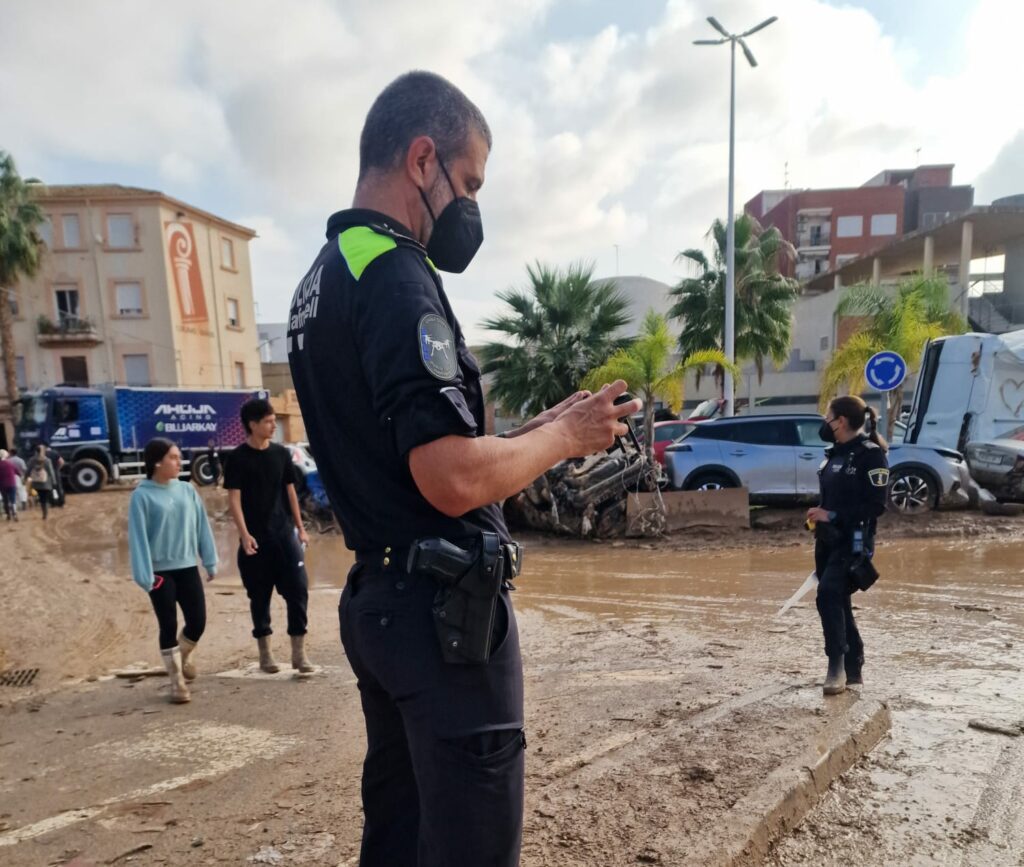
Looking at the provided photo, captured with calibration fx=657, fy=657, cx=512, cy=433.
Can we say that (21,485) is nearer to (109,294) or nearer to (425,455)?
(109,294)

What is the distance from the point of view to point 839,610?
3.98 m

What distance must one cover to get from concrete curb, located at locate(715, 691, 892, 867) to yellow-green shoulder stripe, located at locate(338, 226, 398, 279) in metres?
2.12

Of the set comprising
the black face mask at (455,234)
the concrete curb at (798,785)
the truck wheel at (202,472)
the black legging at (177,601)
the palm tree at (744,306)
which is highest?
the palm tree at (744,306)

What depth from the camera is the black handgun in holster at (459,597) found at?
1.29m

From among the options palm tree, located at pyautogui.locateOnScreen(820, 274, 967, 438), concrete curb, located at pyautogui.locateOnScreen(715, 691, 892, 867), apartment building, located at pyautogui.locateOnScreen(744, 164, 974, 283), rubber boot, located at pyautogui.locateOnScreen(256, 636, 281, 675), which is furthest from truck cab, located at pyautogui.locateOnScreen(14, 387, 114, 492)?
apartment building, located at pyautogui.locateOnScreen(744, 164, 974, 283)

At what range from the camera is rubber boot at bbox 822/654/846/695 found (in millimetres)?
3814

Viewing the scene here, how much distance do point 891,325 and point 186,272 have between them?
2988cm

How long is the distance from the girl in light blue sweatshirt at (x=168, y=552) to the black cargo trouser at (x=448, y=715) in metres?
3.64

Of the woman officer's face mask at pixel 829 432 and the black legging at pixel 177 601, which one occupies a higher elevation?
the woman officer's face mask at pixel 829 432

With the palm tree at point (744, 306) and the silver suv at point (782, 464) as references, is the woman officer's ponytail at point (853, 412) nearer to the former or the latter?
the silver suv at point (782, 464)

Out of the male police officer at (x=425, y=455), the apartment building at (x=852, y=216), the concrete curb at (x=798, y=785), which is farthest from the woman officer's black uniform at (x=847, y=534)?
the apartment building at (x=852, y=216)

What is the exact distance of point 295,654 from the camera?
4867 millimetres

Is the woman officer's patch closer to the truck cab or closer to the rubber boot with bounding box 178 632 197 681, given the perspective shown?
the rubber boot with bounding box 178 632 197 681

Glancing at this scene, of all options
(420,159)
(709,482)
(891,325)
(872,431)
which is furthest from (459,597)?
(891,325)
